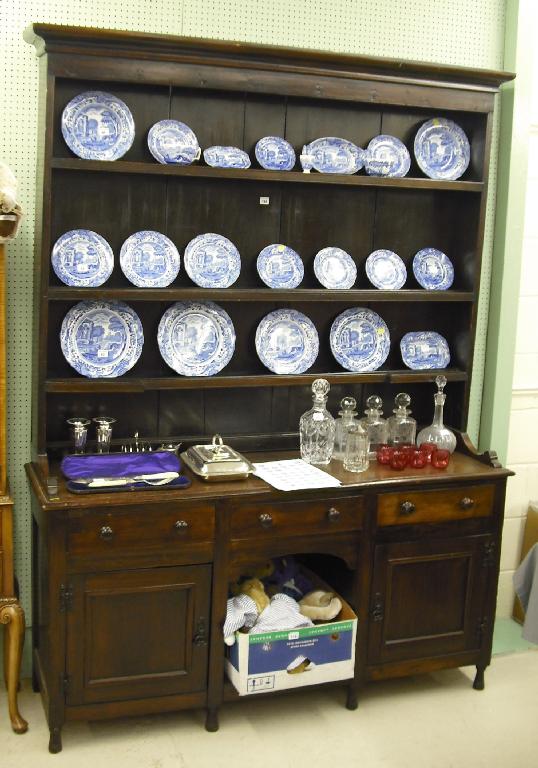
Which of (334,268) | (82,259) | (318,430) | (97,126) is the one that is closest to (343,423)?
(318,430)

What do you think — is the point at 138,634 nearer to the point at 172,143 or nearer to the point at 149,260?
the point at 149,260

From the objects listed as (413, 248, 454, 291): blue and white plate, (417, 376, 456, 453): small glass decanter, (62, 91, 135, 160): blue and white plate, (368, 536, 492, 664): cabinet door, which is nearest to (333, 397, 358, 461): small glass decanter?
(417, 376, 456, 453): small glass decanter

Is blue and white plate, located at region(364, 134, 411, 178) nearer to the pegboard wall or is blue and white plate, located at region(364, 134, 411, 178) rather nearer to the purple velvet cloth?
the pegboard wall

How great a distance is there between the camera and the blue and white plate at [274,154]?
11.1ft

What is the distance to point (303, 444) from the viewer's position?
3477mm

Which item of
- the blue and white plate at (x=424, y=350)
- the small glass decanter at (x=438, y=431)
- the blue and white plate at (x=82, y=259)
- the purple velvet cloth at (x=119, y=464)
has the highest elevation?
the blue and white plate at (x=82, y=259)

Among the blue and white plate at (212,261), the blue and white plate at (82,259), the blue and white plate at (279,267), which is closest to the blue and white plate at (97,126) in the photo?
Result: the blue and white plate at (82,259)

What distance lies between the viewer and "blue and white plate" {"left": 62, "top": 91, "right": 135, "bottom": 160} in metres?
3.16

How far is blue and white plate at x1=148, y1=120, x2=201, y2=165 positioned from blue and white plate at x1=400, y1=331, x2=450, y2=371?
1.12 metres

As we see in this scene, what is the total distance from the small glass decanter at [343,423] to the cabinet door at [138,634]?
0.74 m

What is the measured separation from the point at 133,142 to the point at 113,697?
6.23 ft

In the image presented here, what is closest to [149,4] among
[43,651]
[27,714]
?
[43,651]

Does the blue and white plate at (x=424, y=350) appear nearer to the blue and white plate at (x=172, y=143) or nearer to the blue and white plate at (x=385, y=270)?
the blue and white plate at (x=385, y=270)

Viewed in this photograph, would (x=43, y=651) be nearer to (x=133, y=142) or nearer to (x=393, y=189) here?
(x=133, y=142)
